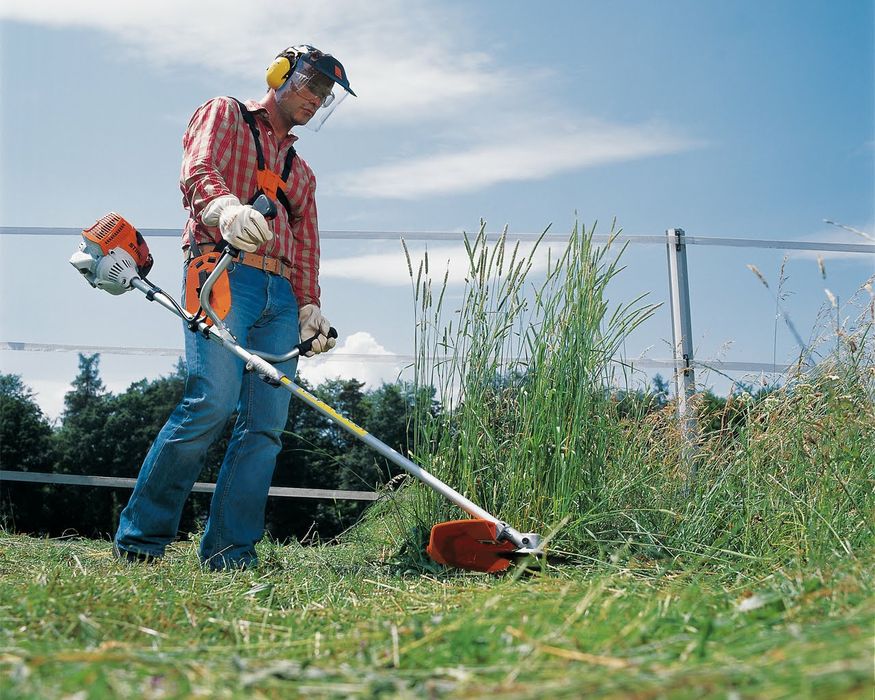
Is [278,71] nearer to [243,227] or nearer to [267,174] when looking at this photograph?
[267,174]

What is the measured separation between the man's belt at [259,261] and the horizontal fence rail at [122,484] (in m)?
1.59

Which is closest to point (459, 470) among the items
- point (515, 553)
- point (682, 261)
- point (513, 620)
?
point (515, 553)

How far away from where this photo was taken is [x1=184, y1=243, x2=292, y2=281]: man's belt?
2561 mm

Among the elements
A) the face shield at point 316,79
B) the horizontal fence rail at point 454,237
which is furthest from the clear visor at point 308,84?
the horizontal fence rail at point 454,237

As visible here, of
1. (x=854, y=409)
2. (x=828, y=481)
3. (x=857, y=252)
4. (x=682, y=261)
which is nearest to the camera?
(x=828, y=481)

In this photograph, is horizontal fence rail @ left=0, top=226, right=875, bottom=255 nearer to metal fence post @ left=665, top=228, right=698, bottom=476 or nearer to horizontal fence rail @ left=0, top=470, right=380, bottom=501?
metal fence post @ left=665, top=228, right=698, bottom=476

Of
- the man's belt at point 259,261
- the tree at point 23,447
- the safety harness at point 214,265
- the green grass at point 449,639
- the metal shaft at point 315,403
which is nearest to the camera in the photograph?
the green grass at point 449,639

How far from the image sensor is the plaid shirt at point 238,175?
2.49 meters

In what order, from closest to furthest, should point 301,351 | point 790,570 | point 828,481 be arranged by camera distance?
point 790,570, point 828,481, point 301,351

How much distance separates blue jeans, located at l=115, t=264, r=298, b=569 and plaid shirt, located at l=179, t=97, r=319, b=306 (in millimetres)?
144

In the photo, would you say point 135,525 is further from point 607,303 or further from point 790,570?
point 790,570

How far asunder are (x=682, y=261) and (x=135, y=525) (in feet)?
8.95

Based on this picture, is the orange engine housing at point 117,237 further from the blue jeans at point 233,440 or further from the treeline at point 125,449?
the treeline at point 125,449

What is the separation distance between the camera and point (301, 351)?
Result: 249 cm
